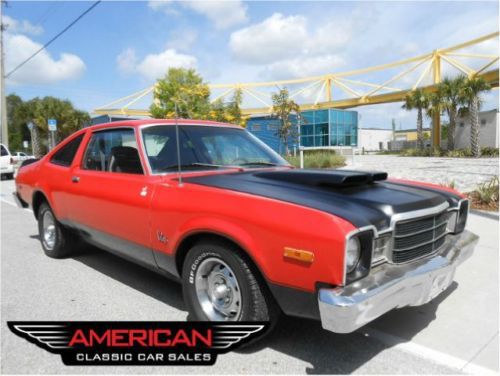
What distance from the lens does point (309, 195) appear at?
2.56 m

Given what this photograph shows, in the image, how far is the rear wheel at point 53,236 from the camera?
191 inches

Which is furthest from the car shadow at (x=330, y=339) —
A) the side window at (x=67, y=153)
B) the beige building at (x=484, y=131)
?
the beige building at (x=484, y=131)

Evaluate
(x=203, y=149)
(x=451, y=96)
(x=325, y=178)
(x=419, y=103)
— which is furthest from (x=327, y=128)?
(x=325, y=178)

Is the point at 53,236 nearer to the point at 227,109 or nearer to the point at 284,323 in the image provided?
the point at 284,323

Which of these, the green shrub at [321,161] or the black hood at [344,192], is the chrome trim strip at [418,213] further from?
the green shrub at [321,161]

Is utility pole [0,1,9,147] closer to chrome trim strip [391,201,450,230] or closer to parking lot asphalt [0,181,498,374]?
parking lot asphalt [0,181,498,374]

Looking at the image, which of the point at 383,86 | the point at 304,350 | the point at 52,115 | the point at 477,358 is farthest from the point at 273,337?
the point at 383,86

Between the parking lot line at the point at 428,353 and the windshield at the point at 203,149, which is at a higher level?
the windshield at the point at 203,149

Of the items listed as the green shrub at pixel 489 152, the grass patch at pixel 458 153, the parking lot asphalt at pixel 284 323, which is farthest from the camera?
the green shrub at pixel 489 152

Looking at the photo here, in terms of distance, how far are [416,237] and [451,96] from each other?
1307 inches

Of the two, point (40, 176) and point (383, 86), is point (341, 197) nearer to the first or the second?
point (40, 176)

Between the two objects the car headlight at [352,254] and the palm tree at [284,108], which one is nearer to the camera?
the car headlight at [352,254]

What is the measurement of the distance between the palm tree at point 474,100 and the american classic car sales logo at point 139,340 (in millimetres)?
30666

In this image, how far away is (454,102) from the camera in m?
31.5
